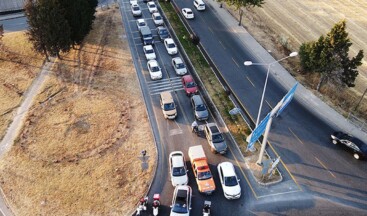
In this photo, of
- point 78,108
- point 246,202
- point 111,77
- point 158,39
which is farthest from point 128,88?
point 246,202

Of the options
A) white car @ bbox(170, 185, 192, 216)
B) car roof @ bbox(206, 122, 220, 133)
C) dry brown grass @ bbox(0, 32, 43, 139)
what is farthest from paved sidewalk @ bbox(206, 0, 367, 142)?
dry brown grass @ bbox(0, 32, 43, 139)

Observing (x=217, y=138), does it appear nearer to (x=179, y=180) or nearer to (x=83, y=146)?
(x=179, y=180)

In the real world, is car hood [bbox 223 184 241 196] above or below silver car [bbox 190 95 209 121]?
below

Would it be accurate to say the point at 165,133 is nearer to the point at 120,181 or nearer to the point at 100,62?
the point at 120,181

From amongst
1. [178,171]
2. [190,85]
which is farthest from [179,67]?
[178,171]

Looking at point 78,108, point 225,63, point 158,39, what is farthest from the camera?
point 158,39

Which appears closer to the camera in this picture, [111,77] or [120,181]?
[120,181]

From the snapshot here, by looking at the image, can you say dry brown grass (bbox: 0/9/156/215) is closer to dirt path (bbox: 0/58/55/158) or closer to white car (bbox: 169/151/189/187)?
dirt path (bbox: 0/58/55/158)

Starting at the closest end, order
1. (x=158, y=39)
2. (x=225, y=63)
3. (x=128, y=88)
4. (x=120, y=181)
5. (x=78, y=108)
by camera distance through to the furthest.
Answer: (x=120, y=181), (x=78, y=108), (x=128, y=88), (x=225, y=63), (x=158, y=39)
